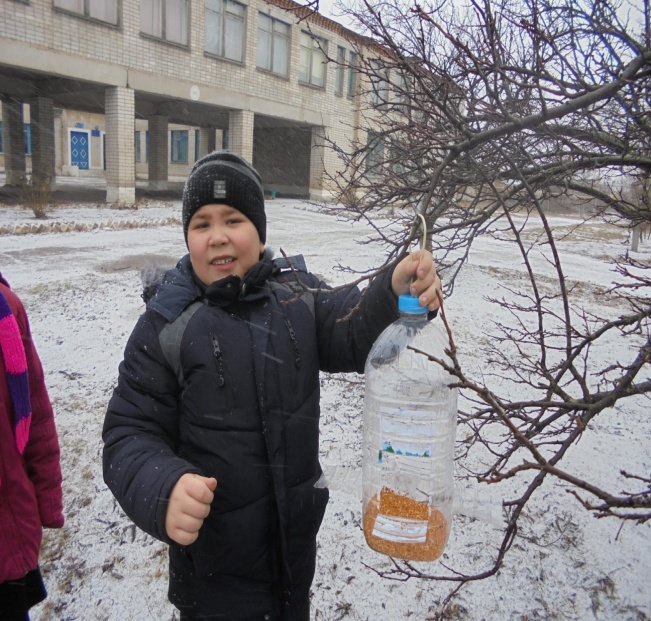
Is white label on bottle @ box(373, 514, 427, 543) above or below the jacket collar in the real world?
below

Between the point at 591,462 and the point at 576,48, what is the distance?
2.76 m

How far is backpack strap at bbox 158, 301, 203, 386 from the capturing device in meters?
1.60

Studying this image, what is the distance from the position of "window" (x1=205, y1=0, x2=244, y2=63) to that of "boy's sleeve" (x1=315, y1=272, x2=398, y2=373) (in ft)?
67.9

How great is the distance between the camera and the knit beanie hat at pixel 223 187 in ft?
5.68

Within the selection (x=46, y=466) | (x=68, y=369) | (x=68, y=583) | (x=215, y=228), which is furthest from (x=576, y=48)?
(x=68, y=369)

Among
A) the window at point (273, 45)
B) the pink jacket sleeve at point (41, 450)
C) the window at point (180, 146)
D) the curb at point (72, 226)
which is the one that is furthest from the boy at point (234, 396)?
the window at point (180, 146)

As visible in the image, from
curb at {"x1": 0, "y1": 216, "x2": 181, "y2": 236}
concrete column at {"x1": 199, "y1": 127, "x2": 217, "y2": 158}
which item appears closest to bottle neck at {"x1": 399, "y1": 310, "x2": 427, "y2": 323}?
curb at {"x1": 0, "y1": 216, "x2": 181, "y2": 236}

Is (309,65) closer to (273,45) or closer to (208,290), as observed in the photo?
(273,45)

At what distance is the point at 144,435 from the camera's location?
4.99 ft

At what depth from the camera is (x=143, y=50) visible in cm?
1758

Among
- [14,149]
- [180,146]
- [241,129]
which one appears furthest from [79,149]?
[241,129]

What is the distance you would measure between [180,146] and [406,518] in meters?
41.6

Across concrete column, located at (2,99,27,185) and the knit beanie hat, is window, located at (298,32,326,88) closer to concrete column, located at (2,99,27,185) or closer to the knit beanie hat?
concrete column, located at (2,99,27,185)

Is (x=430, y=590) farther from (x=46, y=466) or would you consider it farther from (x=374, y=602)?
(x=46, y=466)
